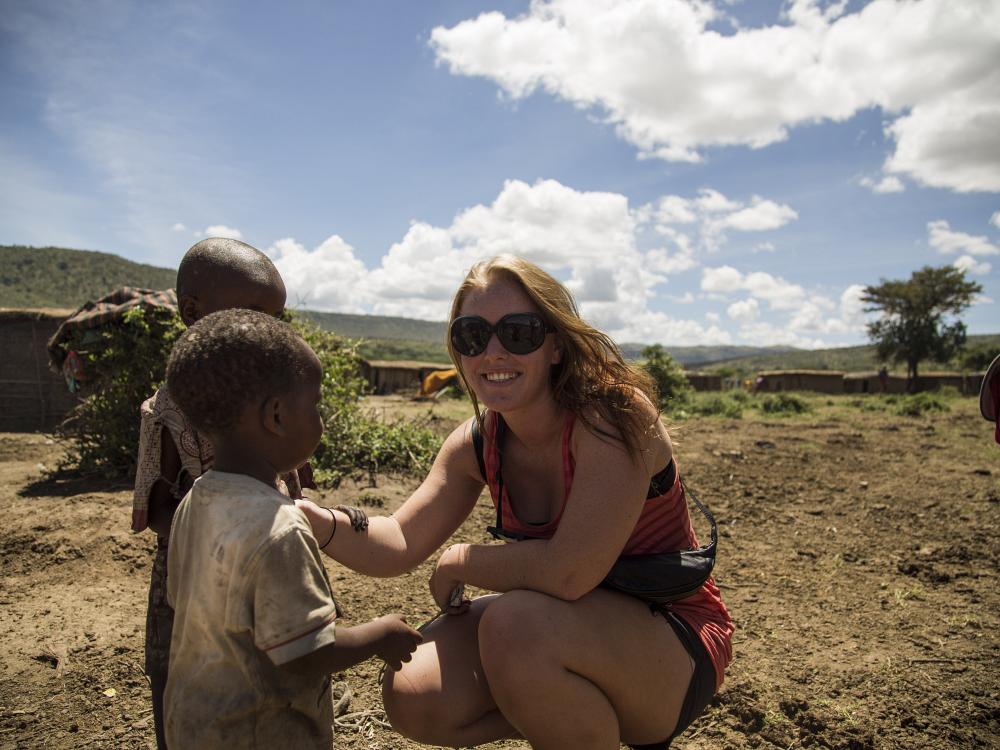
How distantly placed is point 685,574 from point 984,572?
2.99 m

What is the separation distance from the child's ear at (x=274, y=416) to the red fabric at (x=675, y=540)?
936mm

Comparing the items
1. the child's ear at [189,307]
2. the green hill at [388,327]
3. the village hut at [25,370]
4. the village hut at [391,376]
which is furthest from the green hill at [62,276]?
the green hill at [388,327]

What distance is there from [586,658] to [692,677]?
0.36 m

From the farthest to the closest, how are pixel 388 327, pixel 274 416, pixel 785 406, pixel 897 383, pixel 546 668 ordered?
pixel 388 327
pixel 897 383
pixel 785 406
pixel 546 668
pixel 274 416

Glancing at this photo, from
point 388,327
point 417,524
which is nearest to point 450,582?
point 417,524

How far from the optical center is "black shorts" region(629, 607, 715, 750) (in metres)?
1.91

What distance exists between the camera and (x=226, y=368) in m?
1.30

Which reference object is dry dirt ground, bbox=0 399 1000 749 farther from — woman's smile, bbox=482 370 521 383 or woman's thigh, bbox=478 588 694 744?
woman's smile, bbox=482 370 521 383

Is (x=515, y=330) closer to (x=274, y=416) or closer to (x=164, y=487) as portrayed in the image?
(x=274, y=416)

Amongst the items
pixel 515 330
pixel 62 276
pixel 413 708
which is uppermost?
pixel 62 276

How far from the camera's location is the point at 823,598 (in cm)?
359

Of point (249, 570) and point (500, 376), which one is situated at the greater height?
point (500, 376)

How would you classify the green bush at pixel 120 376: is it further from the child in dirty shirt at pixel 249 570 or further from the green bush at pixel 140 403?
the child in dirty shirt at pixel 249 570

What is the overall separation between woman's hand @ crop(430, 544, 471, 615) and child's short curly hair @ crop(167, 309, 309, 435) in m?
0.87
